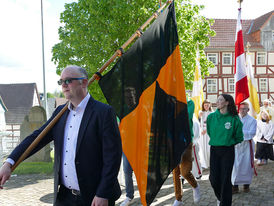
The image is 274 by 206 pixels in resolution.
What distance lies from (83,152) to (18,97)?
197ft

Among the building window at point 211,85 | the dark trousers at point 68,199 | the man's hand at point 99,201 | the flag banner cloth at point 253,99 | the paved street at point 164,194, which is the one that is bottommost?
the paved street at point 164,194

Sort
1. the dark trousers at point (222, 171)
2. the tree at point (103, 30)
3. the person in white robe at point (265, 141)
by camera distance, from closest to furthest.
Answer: the dark trousers at point (222, 171) < the person in white robe at point (265, 141) < the tree at point (103, 30)

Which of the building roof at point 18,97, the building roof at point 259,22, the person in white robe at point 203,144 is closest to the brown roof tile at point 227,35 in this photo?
the building roof at point 259,22

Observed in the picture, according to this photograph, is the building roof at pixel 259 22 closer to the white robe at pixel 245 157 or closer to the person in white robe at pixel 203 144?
the person in white robe at pixel 203 144

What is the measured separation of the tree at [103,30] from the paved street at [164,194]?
777cm

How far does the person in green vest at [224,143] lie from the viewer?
518 centimetres

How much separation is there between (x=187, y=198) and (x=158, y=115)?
3.23 meters

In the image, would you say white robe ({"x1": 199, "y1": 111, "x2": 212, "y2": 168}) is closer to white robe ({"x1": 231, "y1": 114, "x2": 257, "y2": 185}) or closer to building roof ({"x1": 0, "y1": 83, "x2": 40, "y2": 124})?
white robe ({"x1": 231, "y1": 114, "x2": 257, "y2": 185})

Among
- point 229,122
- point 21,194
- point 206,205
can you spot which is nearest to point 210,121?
point 229,122

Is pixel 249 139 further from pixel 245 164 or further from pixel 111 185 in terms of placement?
pixel 111 185

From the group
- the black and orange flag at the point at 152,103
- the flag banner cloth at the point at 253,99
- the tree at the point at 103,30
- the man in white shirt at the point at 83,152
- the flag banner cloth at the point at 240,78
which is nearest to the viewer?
the man in white shirt at the point at 83,152

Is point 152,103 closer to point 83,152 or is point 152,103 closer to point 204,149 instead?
point 83,152

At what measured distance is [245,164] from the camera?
702 centimetres

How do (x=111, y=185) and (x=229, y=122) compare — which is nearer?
(x=111, y=185)
